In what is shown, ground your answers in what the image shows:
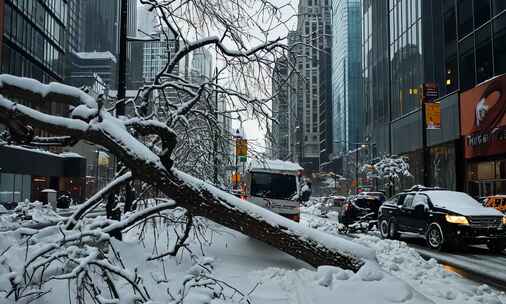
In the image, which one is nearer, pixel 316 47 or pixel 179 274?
pixel 179 274

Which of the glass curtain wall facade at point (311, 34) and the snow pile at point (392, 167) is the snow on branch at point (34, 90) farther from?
the snow pile at point (392, 167)

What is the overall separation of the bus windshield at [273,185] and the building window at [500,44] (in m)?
17.0

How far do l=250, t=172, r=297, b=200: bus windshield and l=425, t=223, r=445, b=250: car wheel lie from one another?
227 inches

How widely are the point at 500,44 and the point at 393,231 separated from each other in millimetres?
17599

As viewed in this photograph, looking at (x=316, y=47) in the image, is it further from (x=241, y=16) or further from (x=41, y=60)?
(x=41, y=60)

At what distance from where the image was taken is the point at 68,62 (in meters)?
58.1

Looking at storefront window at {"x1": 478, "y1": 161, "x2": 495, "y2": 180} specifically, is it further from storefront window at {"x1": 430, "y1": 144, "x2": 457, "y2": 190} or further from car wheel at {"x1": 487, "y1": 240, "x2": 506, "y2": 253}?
car wheel at {"x1": 487, "y1": 240, "x2": 506, "y2": 253}

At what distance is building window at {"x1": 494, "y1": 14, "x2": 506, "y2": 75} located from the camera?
29.0 m

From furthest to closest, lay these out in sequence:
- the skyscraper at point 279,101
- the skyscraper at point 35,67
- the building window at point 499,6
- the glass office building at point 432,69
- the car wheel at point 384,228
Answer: the skyscraper at point 35,67 → the glass office building at point 432,69 → the building window at point 499,6 → the car wheel at point 384,228 → the skyscraper at point 279,101

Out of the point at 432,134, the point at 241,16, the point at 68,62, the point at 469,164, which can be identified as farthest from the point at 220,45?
the point at 68,62

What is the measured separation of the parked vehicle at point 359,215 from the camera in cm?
2165

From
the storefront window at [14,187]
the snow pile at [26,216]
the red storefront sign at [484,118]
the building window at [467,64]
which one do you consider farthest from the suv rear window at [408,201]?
the storefront window at [14,187]

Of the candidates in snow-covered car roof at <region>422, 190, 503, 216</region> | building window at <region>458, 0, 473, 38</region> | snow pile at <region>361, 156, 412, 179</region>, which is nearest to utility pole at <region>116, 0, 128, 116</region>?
snow-covered car roof at <region>422, 190, 503, 216</region>

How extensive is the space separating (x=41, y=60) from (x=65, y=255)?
151 feet
